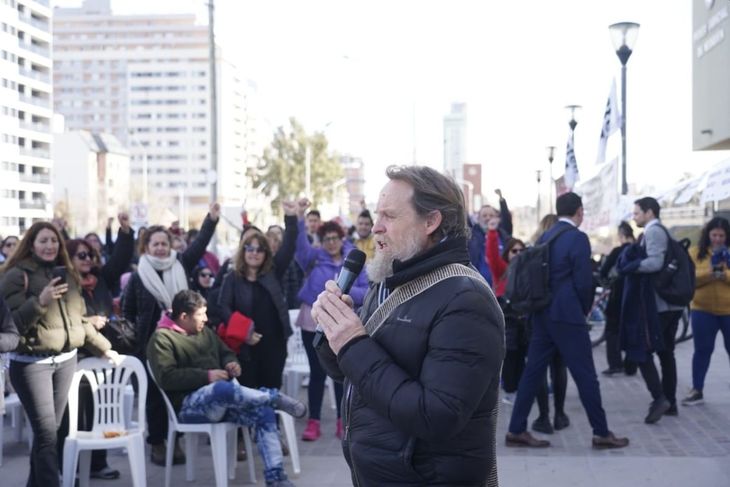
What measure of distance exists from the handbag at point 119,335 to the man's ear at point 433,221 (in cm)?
518

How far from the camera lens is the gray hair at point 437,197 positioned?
3.04 metres

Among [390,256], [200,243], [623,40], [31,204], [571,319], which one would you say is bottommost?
[571,319]

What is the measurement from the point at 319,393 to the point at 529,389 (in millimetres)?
1989

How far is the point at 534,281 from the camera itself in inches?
313

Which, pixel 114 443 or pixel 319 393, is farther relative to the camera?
pixel 319 393

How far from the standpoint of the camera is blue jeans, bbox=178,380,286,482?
22.6 ft

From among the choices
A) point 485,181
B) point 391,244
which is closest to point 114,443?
point 391,244

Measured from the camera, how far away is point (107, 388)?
7184 millimetres

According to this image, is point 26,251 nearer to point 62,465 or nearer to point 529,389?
point 62,465

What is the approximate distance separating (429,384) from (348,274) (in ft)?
2.11

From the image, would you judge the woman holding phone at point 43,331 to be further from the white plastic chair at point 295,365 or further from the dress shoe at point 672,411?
the dress shoe at point 672,411

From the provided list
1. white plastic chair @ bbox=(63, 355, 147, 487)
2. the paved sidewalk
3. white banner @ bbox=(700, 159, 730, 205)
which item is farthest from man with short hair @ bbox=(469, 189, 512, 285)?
white plastic chair @ bbox=(63, 355, 147, 487)

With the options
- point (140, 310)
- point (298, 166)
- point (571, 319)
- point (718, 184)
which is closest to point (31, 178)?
point (718, 184)

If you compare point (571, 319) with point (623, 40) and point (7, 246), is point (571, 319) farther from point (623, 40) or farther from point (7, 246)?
point (7, 246)
